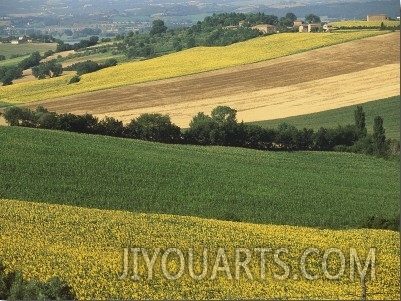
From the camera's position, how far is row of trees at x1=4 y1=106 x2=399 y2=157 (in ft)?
53.0

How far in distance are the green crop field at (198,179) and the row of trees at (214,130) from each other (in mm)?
222

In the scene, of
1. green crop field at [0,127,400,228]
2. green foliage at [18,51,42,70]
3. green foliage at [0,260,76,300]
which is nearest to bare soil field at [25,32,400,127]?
green crop field at [0,127,400,228]

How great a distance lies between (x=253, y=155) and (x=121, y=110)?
3.35 m

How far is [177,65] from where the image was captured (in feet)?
66.4

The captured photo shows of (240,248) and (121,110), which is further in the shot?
(121,110)

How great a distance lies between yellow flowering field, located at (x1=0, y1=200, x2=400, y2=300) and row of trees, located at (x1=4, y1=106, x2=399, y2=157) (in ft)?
6.65

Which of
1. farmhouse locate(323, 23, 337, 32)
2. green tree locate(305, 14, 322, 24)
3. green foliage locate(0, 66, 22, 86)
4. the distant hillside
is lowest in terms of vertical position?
green foliage locate(0, 66, 22, 86)

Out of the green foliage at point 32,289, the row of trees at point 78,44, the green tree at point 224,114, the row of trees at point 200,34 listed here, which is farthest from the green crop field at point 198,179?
the green foliage at point 32,289

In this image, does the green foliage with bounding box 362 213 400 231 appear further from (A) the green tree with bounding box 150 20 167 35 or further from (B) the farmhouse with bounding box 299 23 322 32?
(A) the green tree with bounding box 150 20 167 35

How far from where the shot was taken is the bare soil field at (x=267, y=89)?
1630 cm

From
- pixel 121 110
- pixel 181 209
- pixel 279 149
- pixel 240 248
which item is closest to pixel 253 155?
pixel 279 149

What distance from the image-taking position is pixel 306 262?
43.4ft

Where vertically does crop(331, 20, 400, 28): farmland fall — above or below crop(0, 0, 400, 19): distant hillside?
below

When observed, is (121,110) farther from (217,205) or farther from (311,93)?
(311,93)
